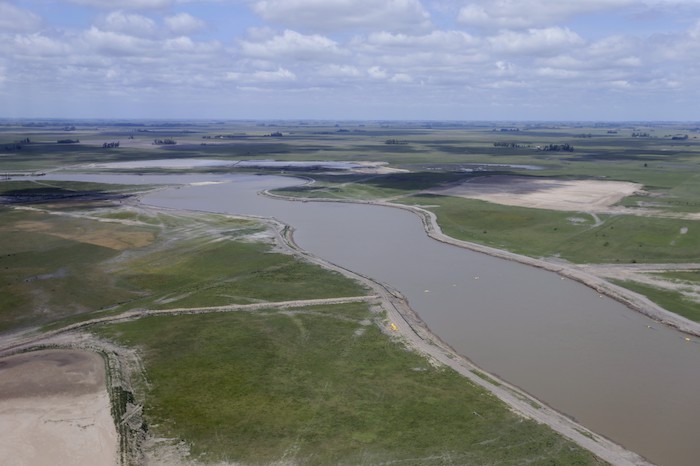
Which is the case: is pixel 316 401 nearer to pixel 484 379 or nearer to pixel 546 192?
pixel 484 379

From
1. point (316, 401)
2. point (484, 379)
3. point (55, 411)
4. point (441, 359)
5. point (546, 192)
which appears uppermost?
point (546, 192)

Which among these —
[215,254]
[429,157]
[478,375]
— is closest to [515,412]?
[478,375]

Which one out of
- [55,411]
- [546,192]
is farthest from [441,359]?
[546,192]

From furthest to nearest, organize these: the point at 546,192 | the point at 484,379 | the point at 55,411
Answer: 1. the point at 546,192
2. the point at 484,379
3. the point at 55,411

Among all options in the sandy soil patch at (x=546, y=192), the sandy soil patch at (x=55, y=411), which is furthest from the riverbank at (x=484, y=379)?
the sandy soil patch at (x=546, y=192)

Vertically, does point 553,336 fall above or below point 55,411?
above
